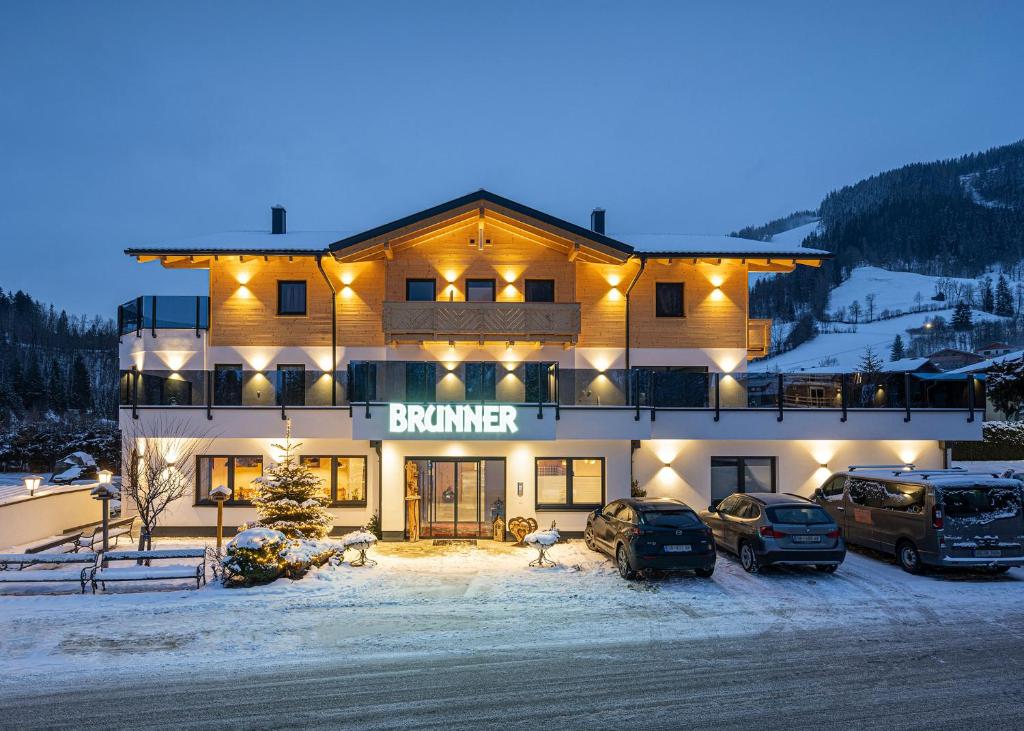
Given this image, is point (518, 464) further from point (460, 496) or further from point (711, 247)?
point (711, 247)

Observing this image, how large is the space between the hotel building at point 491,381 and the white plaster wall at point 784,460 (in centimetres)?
6

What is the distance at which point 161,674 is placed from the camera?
299 inches

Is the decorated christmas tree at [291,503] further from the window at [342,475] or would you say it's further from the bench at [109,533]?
the bench at [109,533]

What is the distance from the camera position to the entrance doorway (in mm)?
16609

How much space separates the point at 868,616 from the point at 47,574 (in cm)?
1448

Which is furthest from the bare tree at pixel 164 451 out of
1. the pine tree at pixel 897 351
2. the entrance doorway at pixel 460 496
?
the pine tree at pixel 897 351

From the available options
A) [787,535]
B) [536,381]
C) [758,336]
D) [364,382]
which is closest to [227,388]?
[364,382]

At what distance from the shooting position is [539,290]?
62.5ft

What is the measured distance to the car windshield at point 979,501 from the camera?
1197 cm

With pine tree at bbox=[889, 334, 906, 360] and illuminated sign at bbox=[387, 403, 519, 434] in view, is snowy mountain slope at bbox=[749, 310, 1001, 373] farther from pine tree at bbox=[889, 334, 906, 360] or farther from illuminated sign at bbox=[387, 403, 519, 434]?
illuminated sign at bbox=[387, 403, 519, 434]

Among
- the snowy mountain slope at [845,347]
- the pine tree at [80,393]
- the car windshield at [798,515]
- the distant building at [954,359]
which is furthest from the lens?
the snowy mountain slope at [845,347]

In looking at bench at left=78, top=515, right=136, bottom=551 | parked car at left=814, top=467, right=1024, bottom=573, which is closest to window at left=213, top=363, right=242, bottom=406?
bench at left=78, top=515, right=136, bottom=551

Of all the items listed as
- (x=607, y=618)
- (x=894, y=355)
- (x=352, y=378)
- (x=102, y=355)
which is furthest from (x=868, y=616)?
(x=102, y=355)

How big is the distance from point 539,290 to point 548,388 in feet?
13.3
